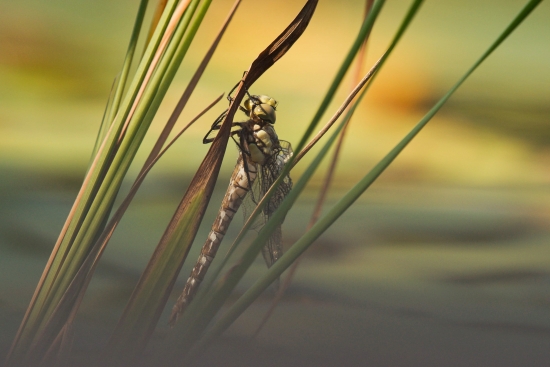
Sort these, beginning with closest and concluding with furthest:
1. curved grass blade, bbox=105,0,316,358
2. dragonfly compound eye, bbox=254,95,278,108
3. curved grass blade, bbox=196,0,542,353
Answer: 1. curved grass blade, bbox=196,0,542,353
2. curved grass blade, bbox=105,0,316,358
3. dragonfly compound eye, bbox=254,95,278,108

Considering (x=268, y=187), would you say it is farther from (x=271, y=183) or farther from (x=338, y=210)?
(x=338, y=210)

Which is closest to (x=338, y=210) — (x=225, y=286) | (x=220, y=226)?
(x=225, y=286)

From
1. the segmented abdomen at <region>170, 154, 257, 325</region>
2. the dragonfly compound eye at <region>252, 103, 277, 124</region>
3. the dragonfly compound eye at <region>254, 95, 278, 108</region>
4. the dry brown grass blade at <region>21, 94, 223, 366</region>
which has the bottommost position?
the dry brown grass blade at <region>21, 94, 223, 366</region>

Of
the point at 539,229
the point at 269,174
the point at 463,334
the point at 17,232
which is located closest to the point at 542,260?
the point at 539,229

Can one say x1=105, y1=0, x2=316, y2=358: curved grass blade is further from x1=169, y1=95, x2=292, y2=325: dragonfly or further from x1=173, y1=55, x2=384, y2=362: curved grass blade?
x1=169, y1=95, x2=292, y2=325: dragonfly

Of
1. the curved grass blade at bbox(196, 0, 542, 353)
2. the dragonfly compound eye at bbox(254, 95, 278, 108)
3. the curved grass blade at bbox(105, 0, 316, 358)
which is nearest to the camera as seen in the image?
the curved grass blade at bbox(196, 0, 542, 353)

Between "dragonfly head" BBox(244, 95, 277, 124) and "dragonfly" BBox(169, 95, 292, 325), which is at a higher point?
"dragonfly head" BBox(244, 95, 277, 124)

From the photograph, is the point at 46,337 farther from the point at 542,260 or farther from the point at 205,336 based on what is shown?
the point at 542,260

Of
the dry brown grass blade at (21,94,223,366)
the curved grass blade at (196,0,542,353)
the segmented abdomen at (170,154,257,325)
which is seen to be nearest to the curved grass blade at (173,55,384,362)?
the curved grass blade at (196,0,542,353)

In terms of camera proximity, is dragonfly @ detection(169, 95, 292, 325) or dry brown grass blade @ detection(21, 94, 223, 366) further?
dragonfly @ detection(169, 95, 292, 325)
